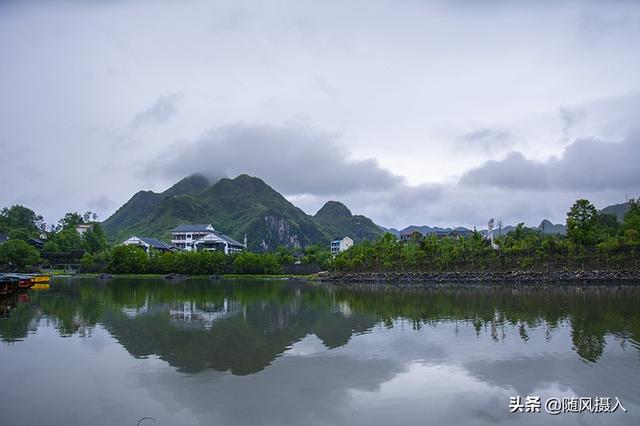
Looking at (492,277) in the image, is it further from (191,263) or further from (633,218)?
(191,263)

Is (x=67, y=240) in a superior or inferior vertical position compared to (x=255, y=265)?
superior

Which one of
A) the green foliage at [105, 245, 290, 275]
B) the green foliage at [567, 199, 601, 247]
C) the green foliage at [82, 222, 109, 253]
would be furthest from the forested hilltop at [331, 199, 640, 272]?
the green foliage at [82, 222, 109, 253]

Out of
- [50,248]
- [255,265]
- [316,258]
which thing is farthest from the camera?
[50,248]

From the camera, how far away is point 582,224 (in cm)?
5369

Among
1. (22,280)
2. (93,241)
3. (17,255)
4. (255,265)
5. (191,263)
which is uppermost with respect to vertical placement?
(93,241)

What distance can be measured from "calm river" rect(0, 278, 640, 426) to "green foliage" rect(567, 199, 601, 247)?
3297 cm

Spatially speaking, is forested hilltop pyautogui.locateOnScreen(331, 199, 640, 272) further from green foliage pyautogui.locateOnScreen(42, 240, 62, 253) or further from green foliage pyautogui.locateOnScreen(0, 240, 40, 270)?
green foliage pyautogui.locateOnScreen(42, 240, 62, 253)

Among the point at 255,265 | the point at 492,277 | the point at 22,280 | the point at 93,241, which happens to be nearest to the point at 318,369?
the point at 22,280

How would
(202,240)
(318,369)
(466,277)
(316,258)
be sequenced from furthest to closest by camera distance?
(202,240) < (316,258) < (466,277) < (318,369)

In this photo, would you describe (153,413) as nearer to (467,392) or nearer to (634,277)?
(467,392)

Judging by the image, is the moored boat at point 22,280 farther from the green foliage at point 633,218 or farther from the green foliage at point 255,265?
the green foliage at point 633,218

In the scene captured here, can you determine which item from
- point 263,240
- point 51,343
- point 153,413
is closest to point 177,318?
point 51,343

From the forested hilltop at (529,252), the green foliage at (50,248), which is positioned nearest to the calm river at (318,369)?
the forested hilltop at (529,252)

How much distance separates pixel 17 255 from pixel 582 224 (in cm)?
8127
